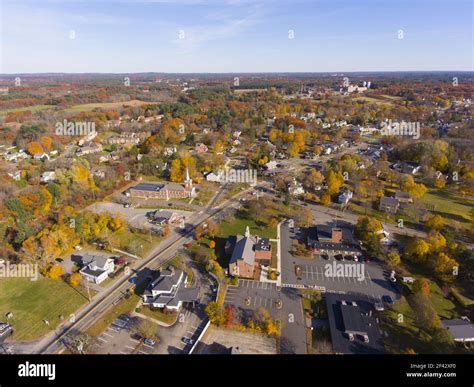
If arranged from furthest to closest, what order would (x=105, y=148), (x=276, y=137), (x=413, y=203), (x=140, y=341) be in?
(x=276, y=137) < (x=105, y=148) < (x=413, y=203) < (x=140, y=341)

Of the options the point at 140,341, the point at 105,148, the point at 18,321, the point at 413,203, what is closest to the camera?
the point at 140,341

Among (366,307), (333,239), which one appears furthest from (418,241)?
(366,307)

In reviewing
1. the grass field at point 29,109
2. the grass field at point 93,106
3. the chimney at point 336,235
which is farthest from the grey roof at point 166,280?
the grass field at point 29,109

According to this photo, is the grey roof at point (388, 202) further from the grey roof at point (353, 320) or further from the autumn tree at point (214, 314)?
the autumn tree at point (214, 314)

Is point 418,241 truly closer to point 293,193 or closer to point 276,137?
point 293,193

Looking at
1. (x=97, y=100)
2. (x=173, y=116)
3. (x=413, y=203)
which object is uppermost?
(x=97, y=100)

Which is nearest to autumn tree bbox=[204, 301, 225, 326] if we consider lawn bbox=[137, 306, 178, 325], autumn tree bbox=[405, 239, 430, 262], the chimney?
lawn bbox=[137, 306, 178, 325]

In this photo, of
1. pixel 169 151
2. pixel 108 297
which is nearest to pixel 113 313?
pixel 108 297
